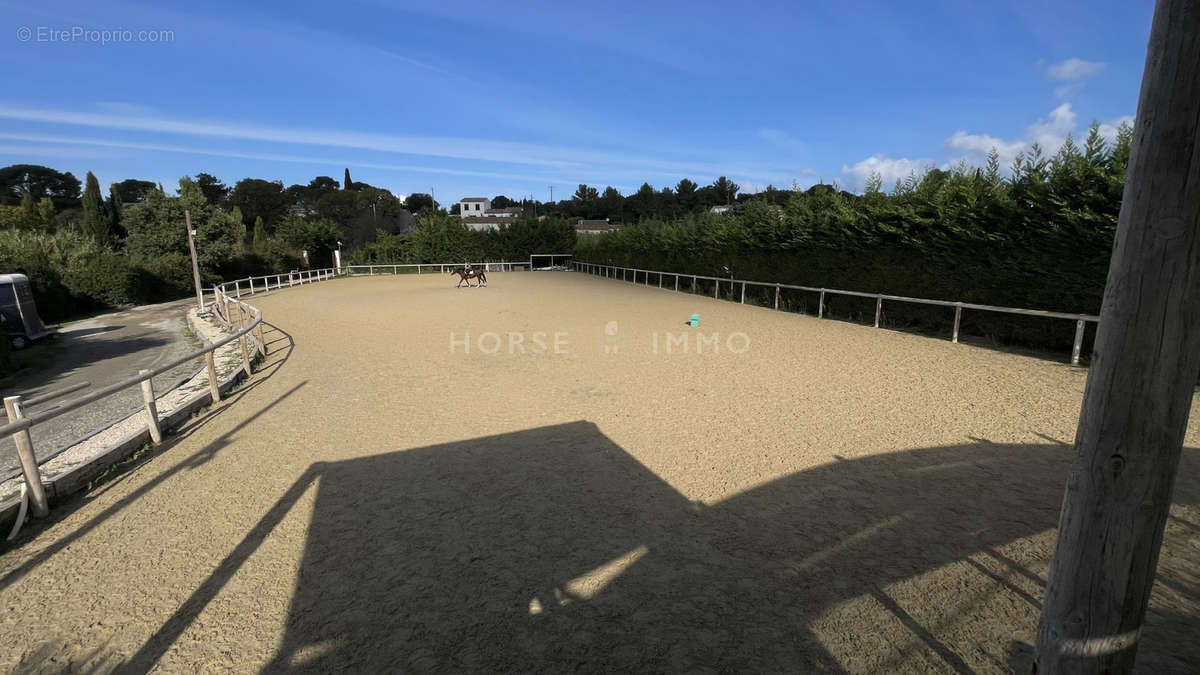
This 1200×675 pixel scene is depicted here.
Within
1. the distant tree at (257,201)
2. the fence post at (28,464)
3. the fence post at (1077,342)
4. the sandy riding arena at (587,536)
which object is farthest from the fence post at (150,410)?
the distant tree at (257,201)

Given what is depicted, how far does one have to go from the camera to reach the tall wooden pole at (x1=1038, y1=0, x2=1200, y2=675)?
1306 mm

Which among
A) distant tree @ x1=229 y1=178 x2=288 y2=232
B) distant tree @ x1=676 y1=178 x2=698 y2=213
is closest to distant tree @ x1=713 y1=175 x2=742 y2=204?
distant tree @ x1=676 y1=178 x2=698 y2=213

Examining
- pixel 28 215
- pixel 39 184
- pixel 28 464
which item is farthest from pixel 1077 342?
pixel 39 184

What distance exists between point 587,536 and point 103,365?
1440cm

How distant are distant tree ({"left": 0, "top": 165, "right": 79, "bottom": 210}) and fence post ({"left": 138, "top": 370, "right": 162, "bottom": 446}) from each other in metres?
123

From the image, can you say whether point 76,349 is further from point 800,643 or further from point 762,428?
point 800,643

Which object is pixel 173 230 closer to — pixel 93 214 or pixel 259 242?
pixel 259 242

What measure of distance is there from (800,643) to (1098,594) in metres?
1.27

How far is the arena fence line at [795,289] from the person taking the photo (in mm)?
7550

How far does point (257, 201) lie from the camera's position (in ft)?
340

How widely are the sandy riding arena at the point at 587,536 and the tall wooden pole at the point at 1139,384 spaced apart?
1.02m

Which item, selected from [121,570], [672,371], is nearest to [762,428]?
[672,371]

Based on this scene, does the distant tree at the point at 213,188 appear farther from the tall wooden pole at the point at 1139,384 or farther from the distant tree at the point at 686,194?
the tall wooden pole at the point at 1139,384

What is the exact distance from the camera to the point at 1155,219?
1330 mm
